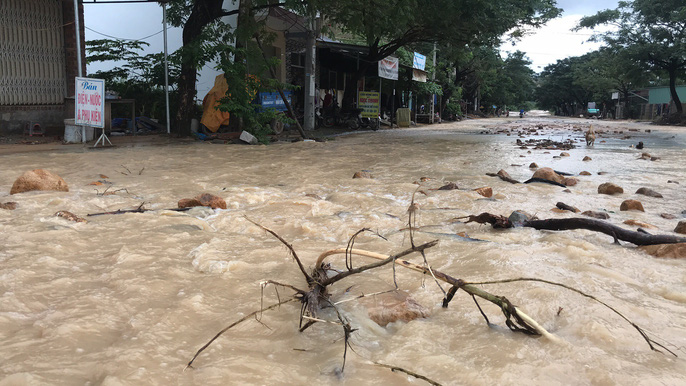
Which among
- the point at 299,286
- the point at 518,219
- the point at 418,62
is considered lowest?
the point at 299,286

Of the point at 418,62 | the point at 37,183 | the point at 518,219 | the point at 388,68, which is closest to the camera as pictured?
the point at 518,219

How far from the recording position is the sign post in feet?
28.1

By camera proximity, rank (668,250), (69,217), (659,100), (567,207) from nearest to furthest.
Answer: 1. (668,250)
2. (69,217)
3. (567,207)
4. (659,100)

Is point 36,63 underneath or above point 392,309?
above

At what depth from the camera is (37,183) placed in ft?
13.9

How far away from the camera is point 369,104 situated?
58.5 ft

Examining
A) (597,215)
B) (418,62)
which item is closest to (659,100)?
(418,62)

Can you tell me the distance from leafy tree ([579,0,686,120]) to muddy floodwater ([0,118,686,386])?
94.0 feet

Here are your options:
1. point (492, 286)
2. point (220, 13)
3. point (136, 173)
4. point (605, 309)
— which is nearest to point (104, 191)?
point (136, 173)

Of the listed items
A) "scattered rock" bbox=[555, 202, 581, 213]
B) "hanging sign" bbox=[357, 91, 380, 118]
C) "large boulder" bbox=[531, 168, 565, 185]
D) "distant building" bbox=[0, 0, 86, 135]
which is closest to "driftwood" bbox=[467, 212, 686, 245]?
"scattered rock" bbox=[555, 202, 581, 213]

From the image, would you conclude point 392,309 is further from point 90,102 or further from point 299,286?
point 90,102

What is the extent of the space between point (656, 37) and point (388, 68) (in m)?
19.7

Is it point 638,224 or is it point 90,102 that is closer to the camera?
point 638,224

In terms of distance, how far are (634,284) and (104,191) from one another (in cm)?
411
